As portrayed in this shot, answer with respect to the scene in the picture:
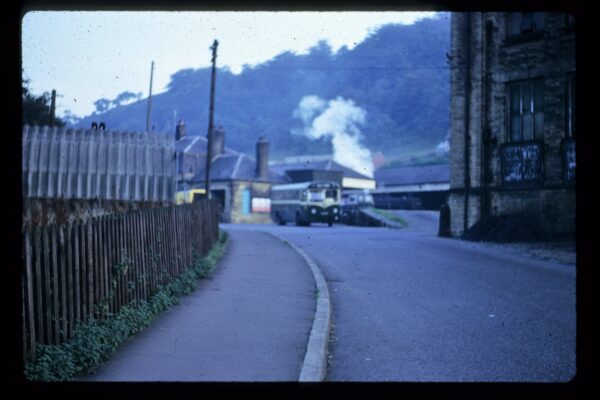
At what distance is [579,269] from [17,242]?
3.90 meters

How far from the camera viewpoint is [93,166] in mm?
15484

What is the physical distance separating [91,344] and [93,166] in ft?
36.7

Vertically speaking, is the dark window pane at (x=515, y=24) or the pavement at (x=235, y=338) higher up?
the dark window pane at (x=515, y=24)

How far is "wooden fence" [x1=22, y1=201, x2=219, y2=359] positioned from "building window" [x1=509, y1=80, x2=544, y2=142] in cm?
1364

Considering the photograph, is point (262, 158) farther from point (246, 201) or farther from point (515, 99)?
point (515, 99)

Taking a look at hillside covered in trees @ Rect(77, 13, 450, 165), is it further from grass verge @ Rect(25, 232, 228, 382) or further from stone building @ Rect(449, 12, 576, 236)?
grass verge @ Rect(25, 232, 228, 382)

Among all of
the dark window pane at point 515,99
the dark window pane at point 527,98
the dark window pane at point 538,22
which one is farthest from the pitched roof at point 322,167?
the dark window pane at point 538,22

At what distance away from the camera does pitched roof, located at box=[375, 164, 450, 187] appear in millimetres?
52406

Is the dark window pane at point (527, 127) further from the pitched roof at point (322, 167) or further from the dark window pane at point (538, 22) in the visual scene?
the pitched roof at point (322, 167)

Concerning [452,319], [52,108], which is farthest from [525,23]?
[52,108]

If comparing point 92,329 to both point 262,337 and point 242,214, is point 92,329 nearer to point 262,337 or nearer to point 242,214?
point 262,337

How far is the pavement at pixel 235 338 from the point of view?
4913 mm

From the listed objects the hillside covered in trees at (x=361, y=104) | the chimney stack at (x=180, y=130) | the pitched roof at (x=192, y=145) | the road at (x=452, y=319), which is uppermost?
the hillside covered in trees at (x=361, y=104)

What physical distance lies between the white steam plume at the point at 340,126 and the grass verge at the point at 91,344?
65.2 metres
